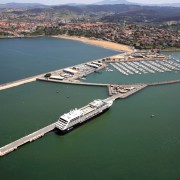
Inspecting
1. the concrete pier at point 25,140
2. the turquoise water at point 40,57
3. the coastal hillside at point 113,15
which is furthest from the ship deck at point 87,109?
the coastal hillside at point 113,15

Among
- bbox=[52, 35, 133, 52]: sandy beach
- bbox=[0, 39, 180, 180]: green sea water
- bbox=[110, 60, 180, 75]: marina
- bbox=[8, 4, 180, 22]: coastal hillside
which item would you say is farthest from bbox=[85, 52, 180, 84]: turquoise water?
bbox=[8, 4, 180, 22]: coastal hillside

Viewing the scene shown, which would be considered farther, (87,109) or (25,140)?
(87,109)

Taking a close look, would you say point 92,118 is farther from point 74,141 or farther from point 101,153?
point 101,153

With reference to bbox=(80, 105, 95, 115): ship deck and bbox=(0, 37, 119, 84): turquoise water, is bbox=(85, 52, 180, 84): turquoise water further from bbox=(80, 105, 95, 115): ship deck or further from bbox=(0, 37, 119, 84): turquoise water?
bbox=(80, 105, 95, 115): ship deck

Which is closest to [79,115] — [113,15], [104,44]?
[104,44]

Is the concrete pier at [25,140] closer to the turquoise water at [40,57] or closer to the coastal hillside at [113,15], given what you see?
the turquoise water at [40,57]

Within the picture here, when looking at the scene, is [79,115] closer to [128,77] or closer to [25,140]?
[25,140]
